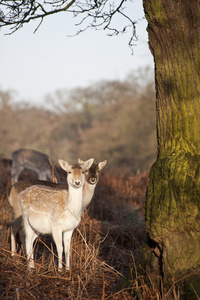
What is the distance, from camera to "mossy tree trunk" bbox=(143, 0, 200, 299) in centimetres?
426

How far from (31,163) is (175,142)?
10.3 m

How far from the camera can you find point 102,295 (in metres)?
4.20

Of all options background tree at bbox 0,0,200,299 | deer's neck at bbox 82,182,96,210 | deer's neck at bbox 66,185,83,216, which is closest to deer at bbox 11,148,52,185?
deer's neck at bbox 82,182,96,210

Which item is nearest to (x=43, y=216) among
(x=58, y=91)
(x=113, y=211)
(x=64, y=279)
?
(x=64, y=279)

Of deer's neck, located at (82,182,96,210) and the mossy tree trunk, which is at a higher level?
the mossy tree trunk

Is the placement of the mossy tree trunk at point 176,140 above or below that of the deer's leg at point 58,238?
above

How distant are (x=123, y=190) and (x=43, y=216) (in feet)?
23.6

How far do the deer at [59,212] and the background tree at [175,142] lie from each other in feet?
4.74

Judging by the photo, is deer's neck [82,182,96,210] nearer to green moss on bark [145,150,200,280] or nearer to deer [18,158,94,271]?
deer [18,158,94,271]

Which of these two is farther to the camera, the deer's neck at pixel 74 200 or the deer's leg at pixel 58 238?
the deer's neck at pixel 74 200

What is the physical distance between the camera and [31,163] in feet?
47.0

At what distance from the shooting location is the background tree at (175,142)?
14.0 ft

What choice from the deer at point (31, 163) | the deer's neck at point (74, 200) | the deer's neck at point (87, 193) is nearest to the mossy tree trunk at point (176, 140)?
the deer's neck at point (74, 200)

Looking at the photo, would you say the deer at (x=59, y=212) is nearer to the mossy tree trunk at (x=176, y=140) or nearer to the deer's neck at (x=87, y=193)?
the deer's neck at (x=87, y=193)
